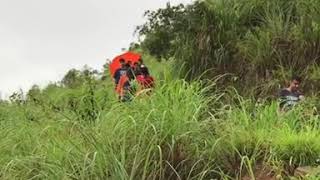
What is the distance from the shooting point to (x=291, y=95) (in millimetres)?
8844

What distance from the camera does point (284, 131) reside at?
21.2ft

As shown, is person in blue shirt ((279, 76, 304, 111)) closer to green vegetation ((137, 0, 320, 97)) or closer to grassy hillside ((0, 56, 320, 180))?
green vegetation ((137, 0, 320, 97))

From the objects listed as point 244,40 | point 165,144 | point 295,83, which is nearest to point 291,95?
point 295,83

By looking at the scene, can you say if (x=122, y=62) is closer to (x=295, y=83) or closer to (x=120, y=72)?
(x=120, y=72)

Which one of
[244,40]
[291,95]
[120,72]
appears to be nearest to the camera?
[291,95]

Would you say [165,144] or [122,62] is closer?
[165,144]

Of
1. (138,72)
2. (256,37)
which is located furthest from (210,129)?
(256,37)

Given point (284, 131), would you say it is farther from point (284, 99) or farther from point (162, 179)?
point (284, 99)

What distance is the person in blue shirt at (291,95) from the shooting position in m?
8.27

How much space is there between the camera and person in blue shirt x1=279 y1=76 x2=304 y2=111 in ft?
27.1

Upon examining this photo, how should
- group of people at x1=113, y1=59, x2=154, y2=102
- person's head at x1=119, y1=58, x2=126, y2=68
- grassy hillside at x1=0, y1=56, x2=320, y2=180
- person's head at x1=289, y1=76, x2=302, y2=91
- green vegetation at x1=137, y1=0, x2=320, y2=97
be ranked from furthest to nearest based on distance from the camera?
person's head at x1=119, y1=58, x2=126, y2=68 → green vegetation at x1=137, y1=0, x2=320, y2=97 → group of people at x1=113, y1=59, x2=154, y2=102 → person's head at x1=289, y1=76, x2=302, y2=91 → grassy hillside at x1=0, y1=56, x2=320, y2=180

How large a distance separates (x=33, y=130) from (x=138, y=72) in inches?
126

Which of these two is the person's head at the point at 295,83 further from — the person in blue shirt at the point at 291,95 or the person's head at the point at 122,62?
the person's head at the point at 122,62

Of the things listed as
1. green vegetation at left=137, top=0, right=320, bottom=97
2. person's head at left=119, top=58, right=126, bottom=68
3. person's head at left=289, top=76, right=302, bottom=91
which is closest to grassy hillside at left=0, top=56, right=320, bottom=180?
person's head at left=289, top=76, right=302, bottom=91
